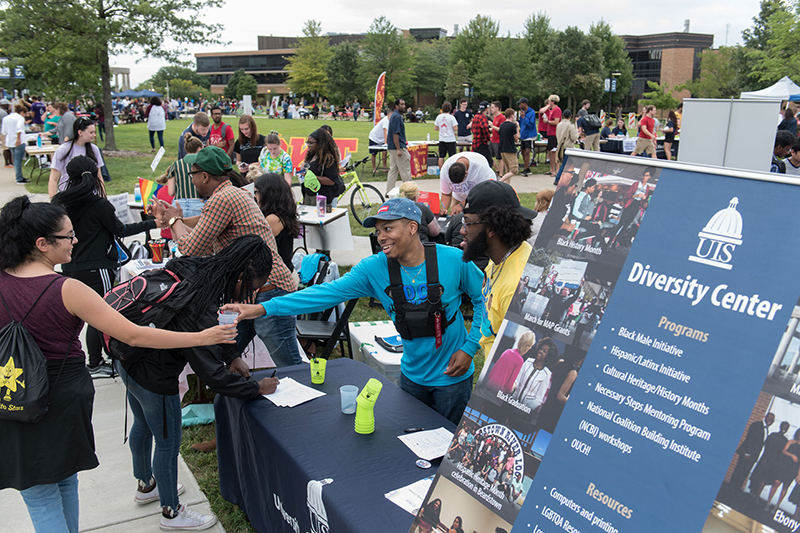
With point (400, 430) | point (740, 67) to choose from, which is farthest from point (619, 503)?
point (740, 67)

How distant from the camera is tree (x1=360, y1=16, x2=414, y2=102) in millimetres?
61344

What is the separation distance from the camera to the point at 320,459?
262 centimetres

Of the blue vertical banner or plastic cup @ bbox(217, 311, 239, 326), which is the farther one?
plastic cup @ bbox(217, 311, 239, 326)

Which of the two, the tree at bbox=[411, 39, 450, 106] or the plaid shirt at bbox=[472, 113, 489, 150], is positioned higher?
the tree at bbox=[411, 39, 450, 106]

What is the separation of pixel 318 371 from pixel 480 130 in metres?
11.0

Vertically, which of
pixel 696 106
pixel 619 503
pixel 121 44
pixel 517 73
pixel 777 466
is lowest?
pixel 619 503

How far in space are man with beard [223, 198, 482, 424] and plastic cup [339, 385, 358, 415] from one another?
469 mm

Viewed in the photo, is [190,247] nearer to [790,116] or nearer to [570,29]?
[790,116]

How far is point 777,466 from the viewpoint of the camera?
1170 millimetres

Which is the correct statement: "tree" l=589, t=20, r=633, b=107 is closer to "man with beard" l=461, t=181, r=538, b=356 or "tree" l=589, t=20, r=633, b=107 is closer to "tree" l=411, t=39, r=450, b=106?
"tree" l=411, t=39, r=450, b=106

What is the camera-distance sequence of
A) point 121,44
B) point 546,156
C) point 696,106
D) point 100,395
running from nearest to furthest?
point 696,106, point 100,395, point 121,44, point 546,156

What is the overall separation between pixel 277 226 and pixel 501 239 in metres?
A: 2.46

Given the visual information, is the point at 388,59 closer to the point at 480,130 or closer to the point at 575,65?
the point at 575,65

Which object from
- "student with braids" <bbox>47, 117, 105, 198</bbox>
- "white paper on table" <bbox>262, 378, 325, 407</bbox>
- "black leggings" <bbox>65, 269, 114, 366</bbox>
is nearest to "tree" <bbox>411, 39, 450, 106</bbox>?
"student with braids" <bbox>47, 117, 105, 198</bbox>
